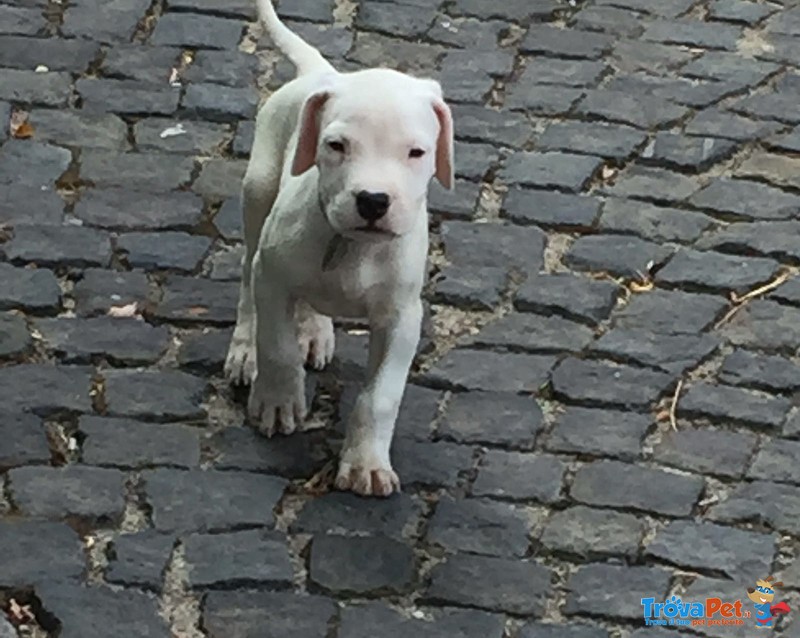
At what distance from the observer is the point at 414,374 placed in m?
5.57

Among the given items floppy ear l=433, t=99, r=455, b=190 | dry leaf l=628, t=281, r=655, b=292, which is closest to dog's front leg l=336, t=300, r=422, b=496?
floppy ear l=433, t=99, r=455, b=190

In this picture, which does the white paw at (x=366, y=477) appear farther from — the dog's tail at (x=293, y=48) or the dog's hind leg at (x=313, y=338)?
the dog's tail at (x=293, y=48)

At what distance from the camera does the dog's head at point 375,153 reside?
457 cm

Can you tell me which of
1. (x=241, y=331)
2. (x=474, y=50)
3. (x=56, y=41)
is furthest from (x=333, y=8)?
(x=241, y=331)

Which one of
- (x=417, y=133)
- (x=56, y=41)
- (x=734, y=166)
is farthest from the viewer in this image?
(x=56, y=41)

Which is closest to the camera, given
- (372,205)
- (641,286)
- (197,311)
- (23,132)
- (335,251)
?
(372,205)

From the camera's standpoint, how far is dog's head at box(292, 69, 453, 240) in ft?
15.0

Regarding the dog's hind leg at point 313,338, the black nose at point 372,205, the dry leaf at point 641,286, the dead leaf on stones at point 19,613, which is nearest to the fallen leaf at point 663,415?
the dry leaf at point 641,286

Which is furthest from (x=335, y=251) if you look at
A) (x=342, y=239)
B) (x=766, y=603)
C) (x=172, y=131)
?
(x=172, y=131)

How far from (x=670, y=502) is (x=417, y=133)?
3.96 ft

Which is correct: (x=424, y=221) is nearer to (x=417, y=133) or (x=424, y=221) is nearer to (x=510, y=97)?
(x=417, y=133)

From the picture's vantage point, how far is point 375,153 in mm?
4605

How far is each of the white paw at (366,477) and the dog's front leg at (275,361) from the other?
27 centimetres

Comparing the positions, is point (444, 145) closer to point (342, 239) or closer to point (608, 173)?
point (342, 239)
